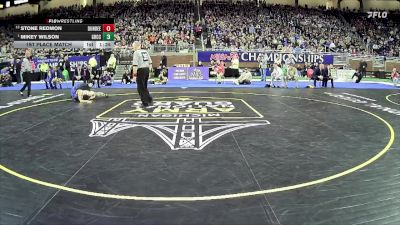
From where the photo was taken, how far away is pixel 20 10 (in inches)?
1724

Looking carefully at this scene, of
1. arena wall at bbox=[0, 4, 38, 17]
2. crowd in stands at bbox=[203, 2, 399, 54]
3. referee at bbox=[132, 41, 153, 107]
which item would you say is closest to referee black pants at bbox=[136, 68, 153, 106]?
referee at bbox=[132, 41, 153, 107]

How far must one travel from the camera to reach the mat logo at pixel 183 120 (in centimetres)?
796

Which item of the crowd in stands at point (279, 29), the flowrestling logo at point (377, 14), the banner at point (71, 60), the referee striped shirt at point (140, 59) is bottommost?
the referee striped shirt at point (140, 59)

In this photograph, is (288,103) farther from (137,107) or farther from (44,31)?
(44,31)

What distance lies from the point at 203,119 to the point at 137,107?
3052 mm

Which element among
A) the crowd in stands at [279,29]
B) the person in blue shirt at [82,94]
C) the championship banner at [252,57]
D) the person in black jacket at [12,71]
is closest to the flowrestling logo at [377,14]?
the crowd in stands at [279,29]

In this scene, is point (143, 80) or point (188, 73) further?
point (188, 73)

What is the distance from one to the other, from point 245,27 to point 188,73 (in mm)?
13037

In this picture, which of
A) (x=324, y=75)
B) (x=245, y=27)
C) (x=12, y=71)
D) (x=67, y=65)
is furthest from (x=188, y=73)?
(x=245, y=27)

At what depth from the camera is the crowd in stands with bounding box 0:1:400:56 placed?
33.2 metres

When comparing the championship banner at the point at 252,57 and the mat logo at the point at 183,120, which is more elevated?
the championship banner at the point at 252,57

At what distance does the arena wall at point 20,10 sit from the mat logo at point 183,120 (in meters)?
36.0

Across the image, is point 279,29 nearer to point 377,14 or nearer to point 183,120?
point 377,14

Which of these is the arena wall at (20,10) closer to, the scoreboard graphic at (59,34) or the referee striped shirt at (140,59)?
the scoreboard graphic at (59,34)
